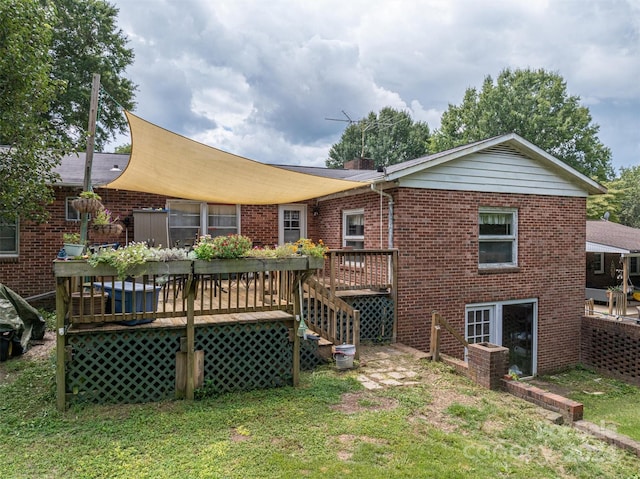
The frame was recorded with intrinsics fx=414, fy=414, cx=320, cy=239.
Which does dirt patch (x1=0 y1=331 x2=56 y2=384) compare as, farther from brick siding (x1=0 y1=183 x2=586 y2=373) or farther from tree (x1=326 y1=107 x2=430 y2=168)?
tree (x1=326 y1=107 x2=430 y2=168)

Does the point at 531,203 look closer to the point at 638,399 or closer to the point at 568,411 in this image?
the point at 638,399

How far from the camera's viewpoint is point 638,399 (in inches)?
340

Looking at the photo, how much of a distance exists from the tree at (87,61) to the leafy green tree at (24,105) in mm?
14769

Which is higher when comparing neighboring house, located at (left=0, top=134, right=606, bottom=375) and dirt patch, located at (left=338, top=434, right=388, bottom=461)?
neighboring house, located at (left=0, top=134, right=606, bottom=375)

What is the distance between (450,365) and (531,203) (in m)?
5.25

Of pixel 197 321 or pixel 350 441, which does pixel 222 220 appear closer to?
pixel 197 321

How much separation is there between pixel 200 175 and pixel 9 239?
5424 millimetres

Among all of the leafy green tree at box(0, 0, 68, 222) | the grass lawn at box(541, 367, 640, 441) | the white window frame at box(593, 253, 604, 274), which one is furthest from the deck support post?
the white window frame at box(593, 253, 604, 274)

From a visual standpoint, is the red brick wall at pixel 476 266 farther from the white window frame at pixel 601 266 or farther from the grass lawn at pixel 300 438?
the white window frame at pixel 601 266

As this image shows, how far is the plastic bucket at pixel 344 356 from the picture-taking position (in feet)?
21.6

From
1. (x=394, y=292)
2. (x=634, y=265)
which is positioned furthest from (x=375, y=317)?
(x=634, y=265)

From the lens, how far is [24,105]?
7.15m

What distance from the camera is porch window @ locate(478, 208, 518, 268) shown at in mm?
9859

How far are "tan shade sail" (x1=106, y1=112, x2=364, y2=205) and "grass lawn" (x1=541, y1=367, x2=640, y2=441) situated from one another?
596cm
